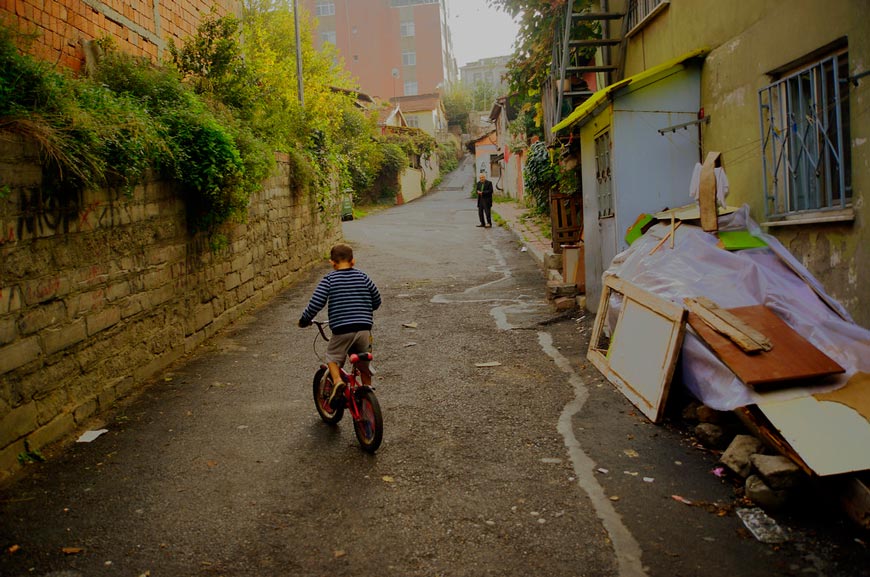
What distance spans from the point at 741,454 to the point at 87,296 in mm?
5140

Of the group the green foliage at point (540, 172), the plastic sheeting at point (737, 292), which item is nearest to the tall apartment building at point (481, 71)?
the green foliage at point (540, 172)

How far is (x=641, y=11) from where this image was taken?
9.91m

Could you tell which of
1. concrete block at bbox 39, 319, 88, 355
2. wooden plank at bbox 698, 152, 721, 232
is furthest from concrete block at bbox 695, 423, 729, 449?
concrete block at bbox 39, 319, 88, 355

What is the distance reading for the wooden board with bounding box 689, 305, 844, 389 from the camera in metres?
4.45

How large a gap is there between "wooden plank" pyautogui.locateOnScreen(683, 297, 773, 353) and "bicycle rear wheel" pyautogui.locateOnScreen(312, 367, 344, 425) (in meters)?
2.74

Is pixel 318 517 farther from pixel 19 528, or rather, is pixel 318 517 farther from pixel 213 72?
pixel 213 72

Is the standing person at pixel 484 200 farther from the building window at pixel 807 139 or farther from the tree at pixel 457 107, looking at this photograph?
the tree at pixel 457 107

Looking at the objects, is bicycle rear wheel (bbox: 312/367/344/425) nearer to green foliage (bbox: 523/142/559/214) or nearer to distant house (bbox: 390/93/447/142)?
green foliage (bbox: 523/142/559/214)

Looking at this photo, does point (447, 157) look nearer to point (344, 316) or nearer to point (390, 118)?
point (390, 118)

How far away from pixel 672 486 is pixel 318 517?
2061mm

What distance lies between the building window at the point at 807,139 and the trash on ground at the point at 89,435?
5.94 metres

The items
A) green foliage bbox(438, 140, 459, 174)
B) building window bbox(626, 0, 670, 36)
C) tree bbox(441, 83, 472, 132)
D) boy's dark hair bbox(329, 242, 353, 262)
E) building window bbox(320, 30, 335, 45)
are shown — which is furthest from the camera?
tree bbox(441, 83, 472, 132)

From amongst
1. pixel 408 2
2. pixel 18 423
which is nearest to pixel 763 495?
pixel 18 423

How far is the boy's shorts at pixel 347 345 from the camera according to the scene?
5.38m
